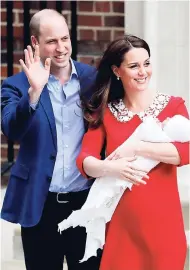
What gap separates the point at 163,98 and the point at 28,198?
680mm

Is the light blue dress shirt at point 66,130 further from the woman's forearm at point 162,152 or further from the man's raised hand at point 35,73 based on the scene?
the woman's forearm at point 162,152

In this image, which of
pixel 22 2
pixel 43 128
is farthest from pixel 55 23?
pixel 22 2

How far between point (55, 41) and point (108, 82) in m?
0.26

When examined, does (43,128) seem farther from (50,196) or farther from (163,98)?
(163,98)

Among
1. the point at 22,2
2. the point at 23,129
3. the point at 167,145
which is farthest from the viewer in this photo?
the point at 22,2

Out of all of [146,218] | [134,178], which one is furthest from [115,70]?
[146,218]

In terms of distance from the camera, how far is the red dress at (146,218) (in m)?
2.64

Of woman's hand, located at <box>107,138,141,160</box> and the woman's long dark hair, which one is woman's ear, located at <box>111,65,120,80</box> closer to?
the woman's long dark hair

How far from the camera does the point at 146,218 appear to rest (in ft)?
8.66

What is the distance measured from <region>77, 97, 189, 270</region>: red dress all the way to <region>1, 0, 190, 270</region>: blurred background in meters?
1.29

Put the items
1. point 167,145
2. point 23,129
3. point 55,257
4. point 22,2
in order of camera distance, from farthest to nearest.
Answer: point 22,2
point 55,257
point 23,129
point 167,145

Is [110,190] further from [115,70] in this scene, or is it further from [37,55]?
[37,55]

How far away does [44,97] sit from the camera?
291 centimetres

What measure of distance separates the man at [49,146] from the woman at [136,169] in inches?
7.2
